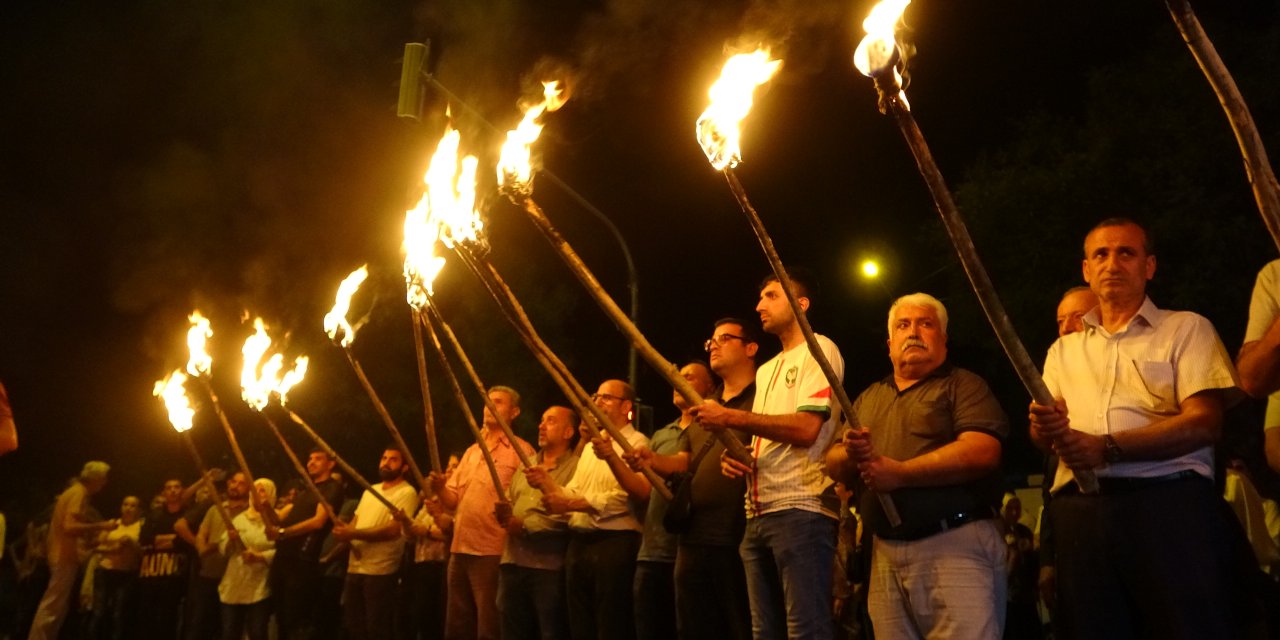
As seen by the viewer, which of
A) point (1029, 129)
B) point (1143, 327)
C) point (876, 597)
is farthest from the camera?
point (1029, 129)

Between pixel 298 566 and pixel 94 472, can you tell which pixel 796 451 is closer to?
pixel 298 566

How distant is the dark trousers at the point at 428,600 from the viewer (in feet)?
33.3

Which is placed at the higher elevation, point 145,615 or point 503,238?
point 503,238

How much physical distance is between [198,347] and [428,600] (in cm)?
321

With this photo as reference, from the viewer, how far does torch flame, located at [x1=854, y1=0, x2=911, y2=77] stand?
3.36 m

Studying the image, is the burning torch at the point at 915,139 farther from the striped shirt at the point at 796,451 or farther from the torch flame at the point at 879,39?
the striped shirt at the point at 796,451

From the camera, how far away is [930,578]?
482 cm

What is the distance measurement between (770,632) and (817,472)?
2.85 ft

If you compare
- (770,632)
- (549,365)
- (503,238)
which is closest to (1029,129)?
(503,238)

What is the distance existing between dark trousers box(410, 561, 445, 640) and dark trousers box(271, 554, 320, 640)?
5.08 ft

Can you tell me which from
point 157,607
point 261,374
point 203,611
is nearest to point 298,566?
point 203,611

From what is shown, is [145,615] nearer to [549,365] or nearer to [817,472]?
[549,365]

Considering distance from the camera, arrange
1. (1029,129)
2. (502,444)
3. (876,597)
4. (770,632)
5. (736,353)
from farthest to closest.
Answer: (1029,129) < (502,444) < (736,353) < (770,632) < (876,597)

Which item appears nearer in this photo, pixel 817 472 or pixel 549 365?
pixel 817 472
